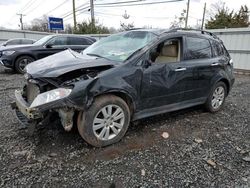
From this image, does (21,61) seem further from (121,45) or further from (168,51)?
(168,51)

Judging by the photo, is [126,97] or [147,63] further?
[147,63]

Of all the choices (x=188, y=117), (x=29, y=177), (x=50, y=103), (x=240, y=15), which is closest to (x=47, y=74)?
(x=50, y=103)

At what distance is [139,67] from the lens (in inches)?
127

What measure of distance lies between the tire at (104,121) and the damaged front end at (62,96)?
6.5 inches

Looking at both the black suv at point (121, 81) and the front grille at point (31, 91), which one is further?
the front grille at point (31, 91)

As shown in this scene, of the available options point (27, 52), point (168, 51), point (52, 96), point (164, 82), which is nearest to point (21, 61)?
point (27, 52)

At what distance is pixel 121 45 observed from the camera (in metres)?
3.77

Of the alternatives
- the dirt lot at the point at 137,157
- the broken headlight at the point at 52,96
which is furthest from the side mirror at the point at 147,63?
the broken headlight at the point at 52,96

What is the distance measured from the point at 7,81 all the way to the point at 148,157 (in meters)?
6.46

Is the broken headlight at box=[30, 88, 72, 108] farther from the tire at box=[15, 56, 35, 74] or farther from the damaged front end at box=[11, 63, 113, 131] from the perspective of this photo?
the tire at box=[15, 56, 35, 74]

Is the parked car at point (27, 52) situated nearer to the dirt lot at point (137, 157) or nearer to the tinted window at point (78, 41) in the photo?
the tinted window at point (78, 41)

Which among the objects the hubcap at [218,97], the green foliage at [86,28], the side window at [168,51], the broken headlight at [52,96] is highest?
the green foliage at [86,28]

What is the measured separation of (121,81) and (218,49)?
267 cm

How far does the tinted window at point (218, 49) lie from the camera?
4.51 metres
